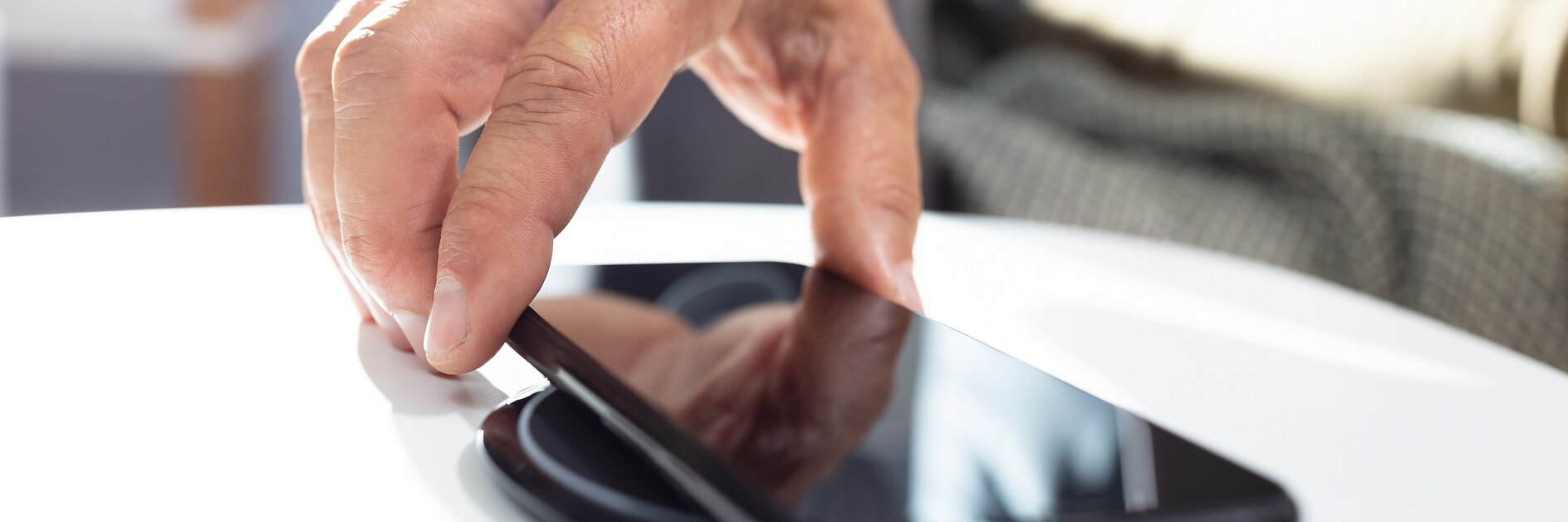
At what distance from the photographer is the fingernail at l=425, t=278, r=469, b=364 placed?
285mm

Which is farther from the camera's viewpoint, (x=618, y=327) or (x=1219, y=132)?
(x=1219, y=132)

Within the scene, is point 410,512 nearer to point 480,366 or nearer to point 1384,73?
point 480,366

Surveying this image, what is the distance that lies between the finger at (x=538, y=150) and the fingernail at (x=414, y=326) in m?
0.03

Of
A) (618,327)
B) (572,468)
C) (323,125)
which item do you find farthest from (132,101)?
(572,468)

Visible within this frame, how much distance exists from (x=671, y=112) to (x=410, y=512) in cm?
81

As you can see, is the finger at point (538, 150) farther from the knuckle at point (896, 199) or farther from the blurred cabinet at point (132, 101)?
the blurred cabinet at point (132, 101)

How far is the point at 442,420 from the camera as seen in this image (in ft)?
0.92

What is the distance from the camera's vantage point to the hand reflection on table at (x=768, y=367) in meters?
0.23

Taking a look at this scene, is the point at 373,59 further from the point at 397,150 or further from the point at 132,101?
the point at 132,101

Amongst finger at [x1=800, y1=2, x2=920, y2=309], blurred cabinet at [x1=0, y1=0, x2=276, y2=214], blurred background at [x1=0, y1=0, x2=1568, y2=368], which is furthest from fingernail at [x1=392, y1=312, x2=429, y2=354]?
blurred cabinet at [x1=0, y1=0, x2=276, y2=214]

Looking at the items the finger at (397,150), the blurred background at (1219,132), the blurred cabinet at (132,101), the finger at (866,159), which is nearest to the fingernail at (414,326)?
the finger at (397,150)

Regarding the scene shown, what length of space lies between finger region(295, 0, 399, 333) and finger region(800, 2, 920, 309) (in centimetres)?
18

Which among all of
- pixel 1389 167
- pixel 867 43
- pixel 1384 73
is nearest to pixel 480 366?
pixel 867 43

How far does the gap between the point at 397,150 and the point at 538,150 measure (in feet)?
0.15
